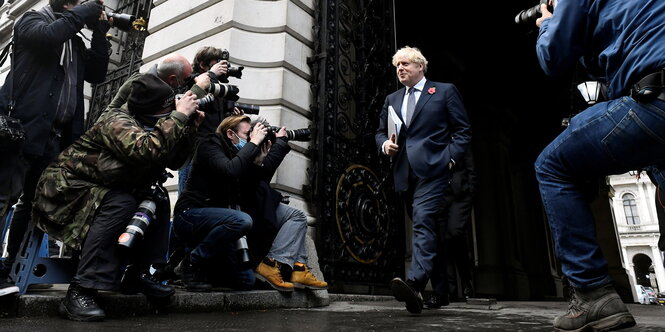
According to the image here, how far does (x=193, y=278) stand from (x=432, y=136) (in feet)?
7.23

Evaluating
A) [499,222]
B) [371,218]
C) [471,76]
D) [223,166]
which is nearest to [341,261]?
[371,218]

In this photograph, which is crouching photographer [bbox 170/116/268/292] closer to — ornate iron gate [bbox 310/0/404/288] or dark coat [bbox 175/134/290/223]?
dark coat [bbox 175/134/290/223]

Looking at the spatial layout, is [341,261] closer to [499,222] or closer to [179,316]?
[179,316]

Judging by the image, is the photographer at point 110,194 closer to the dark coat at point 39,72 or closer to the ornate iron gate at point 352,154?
the dark coat at point 39,72

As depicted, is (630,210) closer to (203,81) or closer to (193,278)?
(193,278)

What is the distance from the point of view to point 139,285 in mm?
2779

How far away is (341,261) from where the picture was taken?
5074mm

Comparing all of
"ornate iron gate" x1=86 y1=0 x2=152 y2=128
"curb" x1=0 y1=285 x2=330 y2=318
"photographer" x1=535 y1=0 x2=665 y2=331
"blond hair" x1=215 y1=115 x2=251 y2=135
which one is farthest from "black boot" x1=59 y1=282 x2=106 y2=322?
"ornate iron gate" x1=86 y1=0 x2=152 y2=128

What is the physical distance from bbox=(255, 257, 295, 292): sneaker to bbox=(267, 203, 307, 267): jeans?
0.06 m

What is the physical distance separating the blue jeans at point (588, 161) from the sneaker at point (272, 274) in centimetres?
211

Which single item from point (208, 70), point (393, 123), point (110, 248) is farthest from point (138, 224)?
point (393, 123)

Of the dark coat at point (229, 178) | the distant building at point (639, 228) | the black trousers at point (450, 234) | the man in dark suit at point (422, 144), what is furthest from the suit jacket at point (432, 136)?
the distant building at point (639, 228)

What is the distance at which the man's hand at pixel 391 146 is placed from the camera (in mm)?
3713

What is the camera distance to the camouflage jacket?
99.5 inches
